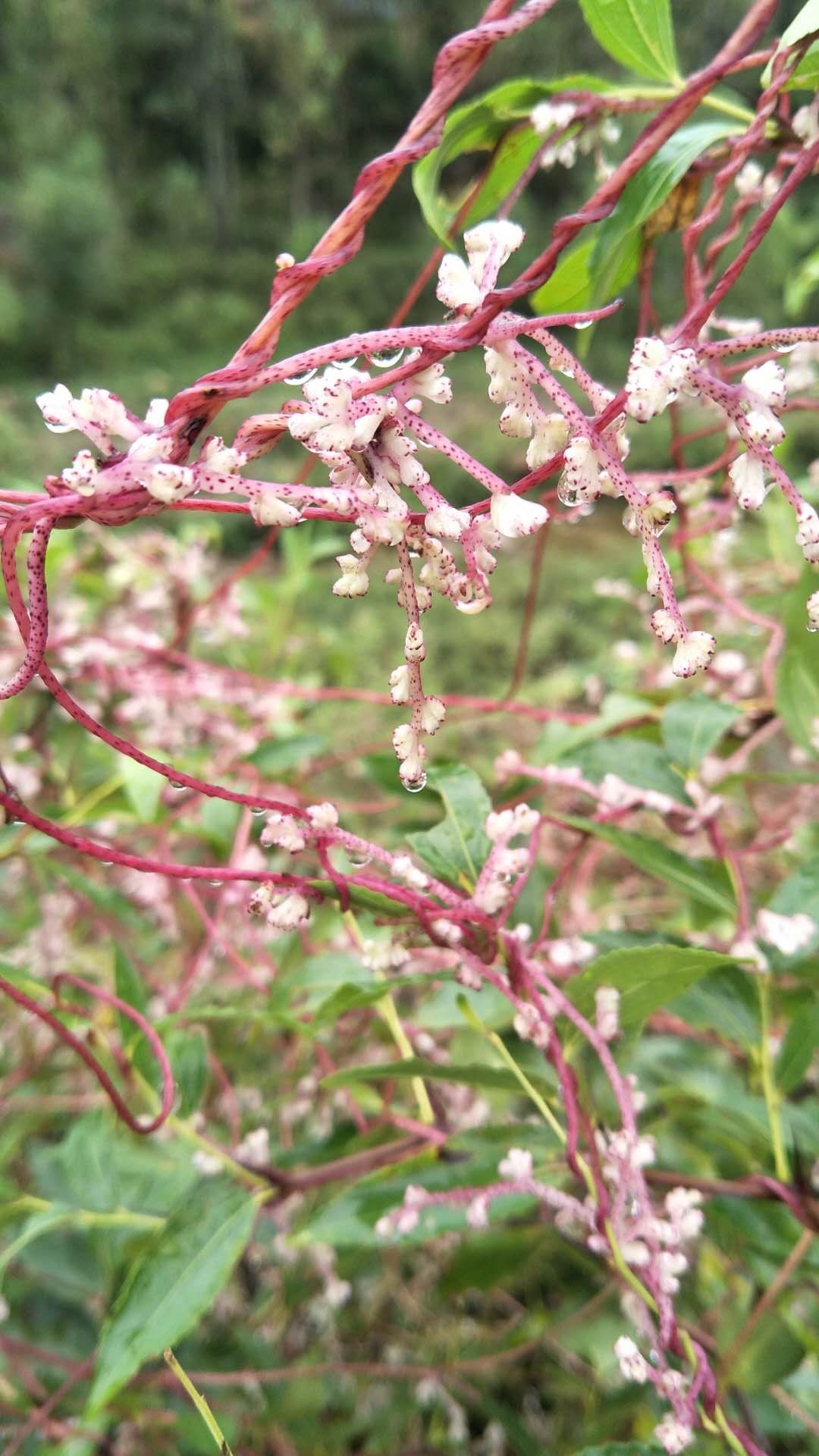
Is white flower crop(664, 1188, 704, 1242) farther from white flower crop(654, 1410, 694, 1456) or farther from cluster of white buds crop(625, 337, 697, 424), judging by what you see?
cluster of white buds crop(625, 337, 697, 424)

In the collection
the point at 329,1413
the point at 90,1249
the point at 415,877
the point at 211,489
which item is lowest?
the point at 329,1413

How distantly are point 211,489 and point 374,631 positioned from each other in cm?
197

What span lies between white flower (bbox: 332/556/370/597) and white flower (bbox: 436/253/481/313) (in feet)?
0.18

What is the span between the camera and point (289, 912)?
0.25 m

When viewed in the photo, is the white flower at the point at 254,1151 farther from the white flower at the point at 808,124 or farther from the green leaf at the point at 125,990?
the white flower at the point at 808,124

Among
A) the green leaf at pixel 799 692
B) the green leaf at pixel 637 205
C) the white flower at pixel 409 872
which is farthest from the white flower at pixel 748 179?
the white flower at pixel 409 872

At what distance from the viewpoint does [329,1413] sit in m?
0.58

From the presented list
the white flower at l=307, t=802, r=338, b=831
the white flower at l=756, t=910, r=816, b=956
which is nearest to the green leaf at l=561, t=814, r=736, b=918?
the white flower at l=756, t=910, r=816, b=956

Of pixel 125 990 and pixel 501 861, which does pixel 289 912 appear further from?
pixel 125 990

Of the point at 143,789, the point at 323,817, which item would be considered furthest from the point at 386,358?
the point at 143,789

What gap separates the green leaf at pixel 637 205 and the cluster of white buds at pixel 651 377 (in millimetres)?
112

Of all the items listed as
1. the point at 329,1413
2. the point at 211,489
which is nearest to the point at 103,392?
the point at 211,489

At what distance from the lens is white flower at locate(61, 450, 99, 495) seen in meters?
0.18

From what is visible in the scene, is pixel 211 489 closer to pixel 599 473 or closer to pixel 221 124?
pixel 599 473
